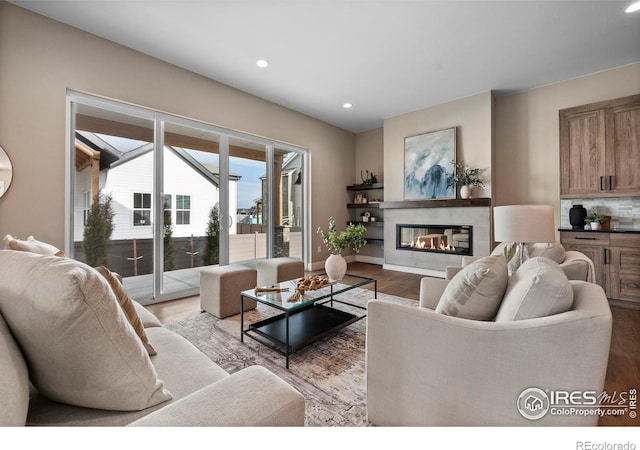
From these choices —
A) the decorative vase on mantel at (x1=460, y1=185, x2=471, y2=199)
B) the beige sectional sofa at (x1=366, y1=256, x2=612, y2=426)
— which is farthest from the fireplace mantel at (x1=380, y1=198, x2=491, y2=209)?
the beige sectional sofa at (x1=366, y1=256, x2=612, y2=426)

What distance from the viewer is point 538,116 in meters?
4.06

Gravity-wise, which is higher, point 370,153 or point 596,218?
point 370,153

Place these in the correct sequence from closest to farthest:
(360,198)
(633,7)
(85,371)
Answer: (85,371), (633,7), (360,198)

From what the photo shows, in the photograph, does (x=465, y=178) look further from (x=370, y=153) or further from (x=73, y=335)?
(x=73, y=335)

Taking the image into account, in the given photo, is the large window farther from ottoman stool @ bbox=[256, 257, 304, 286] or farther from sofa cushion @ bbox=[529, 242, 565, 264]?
sofa cushion @ bbox=[529, 242, 565, 264]

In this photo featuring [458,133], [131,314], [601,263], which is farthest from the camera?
[458,133]

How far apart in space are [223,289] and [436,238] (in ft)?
12.2

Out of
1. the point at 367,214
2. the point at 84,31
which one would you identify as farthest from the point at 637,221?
the point at 84,31

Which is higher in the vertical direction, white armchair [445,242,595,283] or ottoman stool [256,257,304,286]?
white armchair [445,242,595,283]

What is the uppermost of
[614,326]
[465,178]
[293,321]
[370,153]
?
[370,153]

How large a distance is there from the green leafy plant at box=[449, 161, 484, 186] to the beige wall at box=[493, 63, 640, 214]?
1.27 feet

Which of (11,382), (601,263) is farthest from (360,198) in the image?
(11,382)

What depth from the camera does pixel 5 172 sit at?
2373mm

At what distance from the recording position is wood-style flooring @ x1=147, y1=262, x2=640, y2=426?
5.56ft
